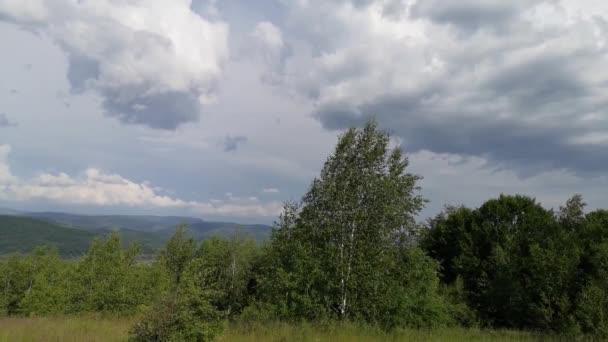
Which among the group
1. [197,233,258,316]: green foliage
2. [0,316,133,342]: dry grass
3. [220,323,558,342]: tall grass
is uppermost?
[220,323,558,342]: tall grass

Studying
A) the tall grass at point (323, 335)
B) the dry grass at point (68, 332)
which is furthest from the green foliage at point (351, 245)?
the dry grass at point (68, 332)

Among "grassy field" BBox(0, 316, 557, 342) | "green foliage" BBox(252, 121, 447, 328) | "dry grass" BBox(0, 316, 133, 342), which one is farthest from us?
"green foliage" BBox(252, 121, 447, 328)

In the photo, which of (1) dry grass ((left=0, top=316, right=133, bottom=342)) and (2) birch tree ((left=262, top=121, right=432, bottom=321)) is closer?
(1) dry grass ((left=0, top=316, right=133, bottom=342))

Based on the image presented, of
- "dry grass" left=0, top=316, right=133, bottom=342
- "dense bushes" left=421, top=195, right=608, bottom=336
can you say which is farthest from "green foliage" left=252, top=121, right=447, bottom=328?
"dense bushes" left=421, top=195, right=608, bottom=336

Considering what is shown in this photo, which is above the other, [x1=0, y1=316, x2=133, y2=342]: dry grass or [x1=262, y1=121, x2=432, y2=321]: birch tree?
[x1=262, y1=121, x2=432, y2=321]: birch tree

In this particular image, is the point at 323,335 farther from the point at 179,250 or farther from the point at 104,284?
the point at 179,250

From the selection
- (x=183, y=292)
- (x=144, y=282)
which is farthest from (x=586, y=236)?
(x=183, y=292)

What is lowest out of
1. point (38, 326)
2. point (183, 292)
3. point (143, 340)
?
point (38, 326)

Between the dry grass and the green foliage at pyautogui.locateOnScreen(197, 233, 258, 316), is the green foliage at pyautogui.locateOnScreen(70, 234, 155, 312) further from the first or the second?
the green foliage at pyautogui.locateOnScreen(197, 233, 258, 316)

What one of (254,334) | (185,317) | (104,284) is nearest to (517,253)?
(104,284)

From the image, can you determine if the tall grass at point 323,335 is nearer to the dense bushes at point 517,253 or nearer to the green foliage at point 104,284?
the green foliage at point 104,284

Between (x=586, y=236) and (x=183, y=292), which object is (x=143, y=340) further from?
(x=586, y=236)

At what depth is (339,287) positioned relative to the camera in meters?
18.2

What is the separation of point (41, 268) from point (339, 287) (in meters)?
44.7
